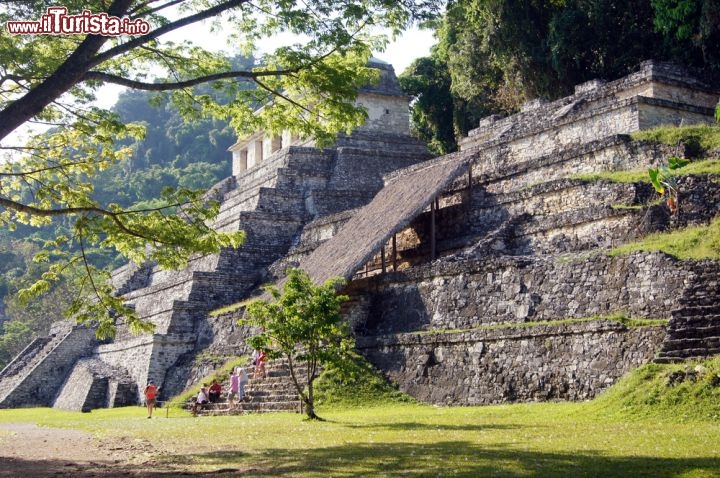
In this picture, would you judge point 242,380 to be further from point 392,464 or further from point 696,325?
point 392,464

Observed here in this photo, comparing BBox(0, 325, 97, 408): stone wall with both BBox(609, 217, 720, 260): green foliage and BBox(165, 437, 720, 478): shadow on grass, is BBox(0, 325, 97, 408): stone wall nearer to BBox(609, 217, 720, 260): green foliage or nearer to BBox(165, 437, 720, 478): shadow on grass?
BBox(609, 217, 720, 260): green foliage

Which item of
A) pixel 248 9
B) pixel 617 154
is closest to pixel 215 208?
pixel 248 9

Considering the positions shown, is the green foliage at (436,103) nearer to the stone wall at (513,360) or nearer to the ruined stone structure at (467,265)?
the ruined stone structure at (467,265)

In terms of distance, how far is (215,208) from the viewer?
10664mm

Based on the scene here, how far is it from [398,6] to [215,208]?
3103mm

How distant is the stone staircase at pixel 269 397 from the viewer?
52.9ft

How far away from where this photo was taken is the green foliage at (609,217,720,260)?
1346cm

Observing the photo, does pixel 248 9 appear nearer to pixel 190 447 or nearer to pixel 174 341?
pixel 190 447

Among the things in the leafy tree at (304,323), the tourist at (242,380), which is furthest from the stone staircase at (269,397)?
the leafy tree at (304,323)

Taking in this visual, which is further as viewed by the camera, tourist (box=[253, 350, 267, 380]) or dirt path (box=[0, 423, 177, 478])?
tourist (box=[253, 350, 267, 380])

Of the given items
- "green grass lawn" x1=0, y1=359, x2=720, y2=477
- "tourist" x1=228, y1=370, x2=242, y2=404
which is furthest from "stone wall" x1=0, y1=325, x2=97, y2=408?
"green grass lawn" x1=0, y1=359, x2=720, y2=477

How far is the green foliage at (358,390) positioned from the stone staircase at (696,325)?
4805 millimetres

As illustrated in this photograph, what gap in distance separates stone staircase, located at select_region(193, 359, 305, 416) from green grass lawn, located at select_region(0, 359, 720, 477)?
6.86ft

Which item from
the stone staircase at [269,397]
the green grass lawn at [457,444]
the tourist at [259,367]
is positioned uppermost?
the tourist at [259,367]
